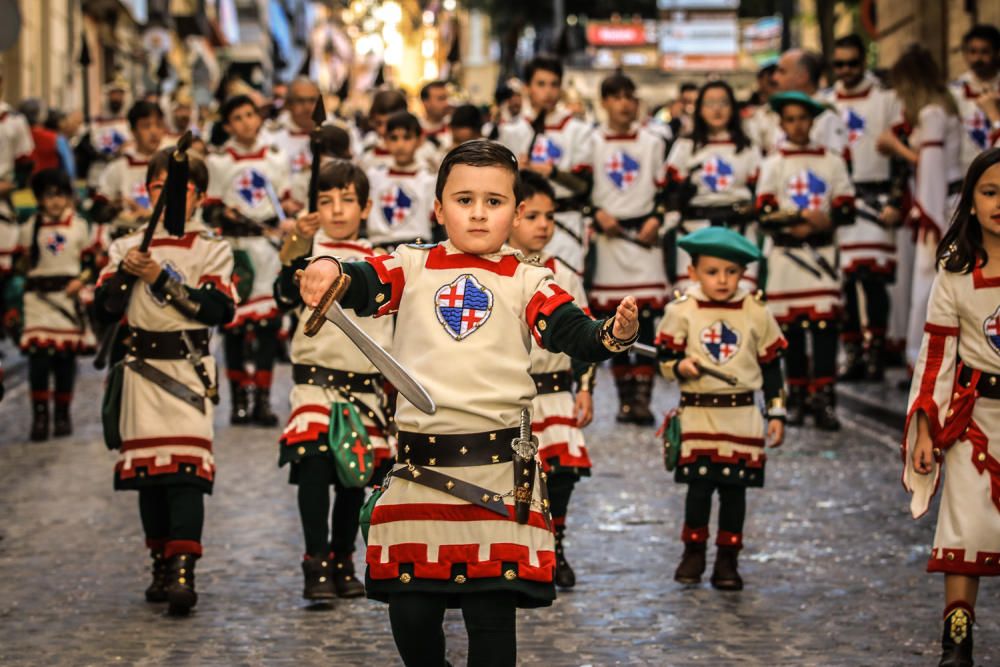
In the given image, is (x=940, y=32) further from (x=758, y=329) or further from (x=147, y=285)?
(x=147, y=285)

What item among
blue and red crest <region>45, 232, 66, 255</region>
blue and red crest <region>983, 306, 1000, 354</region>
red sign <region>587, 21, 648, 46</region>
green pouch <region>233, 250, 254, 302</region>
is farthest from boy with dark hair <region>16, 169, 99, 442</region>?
red sign <region>587, 21, 648, 46</region>

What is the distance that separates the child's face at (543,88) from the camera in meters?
13.4

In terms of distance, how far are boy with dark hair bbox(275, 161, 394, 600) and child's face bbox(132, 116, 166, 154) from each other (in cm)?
631

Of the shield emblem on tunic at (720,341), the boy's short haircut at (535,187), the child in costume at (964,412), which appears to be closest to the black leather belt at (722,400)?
the shield emblem on tunic at (720,341)

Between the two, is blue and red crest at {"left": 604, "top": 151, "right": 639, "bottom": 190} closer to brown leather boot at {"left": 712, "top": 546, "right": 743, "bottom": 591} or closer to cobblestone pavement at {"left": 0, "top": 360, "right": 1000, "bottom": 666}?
cobblestone pavement at {"left": 0, "top": 360, "right": 1000, "bottom": 666}

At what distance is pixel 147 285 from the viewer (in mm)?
7684

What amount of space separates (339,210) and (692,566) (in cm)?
214

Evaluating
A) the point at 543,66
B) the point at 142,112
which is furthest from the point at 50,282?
the point at 543,66

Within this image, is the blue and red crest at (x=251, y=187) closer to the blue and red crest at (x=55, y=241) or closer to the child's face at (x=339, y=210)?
the blue and red crest at (x=55, y=241)

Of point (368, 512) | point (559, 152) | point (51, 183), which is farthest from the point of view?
point (559, 152)

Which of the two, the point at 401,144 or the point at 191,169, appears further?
the point at 401,144

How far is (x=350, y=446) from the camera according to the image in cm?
765

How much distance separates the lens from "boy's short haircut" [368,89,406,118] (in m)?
14.0

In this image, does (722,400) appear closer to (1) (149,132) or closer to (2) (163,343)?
(2) (163,343)
